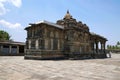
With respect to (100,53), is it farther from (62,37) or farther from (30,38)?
(30,38)

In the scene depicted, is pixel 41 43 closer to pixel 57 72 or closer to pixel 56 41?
pixel 56 41

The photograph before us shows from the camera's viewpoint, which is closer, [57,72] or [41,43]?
[57,72]

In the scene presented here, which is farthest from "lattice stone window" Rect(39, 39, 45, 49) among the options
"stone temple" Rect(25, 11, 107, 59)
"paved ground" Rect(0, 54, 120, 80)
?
"paved ground" Rect(0, 54, 120, 80)

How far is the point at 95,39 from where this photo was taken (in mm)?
36000

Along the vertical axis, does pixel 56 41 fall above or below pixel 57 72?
above

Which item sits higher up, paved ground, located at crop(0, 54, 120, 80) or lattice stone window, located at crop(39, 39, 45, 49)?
lattice stone window, located at crop(39, 39, 45, 49)

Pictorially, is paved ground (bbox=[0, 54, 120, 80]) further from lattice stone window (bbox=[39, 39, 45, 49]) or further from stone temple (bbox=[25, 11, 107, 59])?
stone temple (bbox=[25, 11, 107, 59])

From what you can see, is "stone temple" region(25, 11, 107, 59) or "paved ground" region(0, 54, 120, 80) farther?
"stone temple" region(25, 11, 107, 59)

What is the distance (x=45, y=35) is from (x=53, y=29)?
7.17ft

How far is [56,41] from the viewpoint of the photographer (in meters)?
26.2

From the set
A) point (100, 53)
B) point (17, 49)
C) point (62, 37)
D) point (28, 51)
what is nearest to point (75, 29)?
point (62, 37)

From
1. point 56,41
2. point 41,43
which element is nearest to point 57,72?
point 41,43

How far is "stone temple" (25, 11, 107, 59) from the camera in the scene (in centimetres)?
2439

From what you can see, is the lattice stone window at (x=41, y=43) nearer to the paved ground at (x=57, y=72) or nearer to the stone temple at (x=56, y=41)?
the stone temple at (x=56, y=41)
